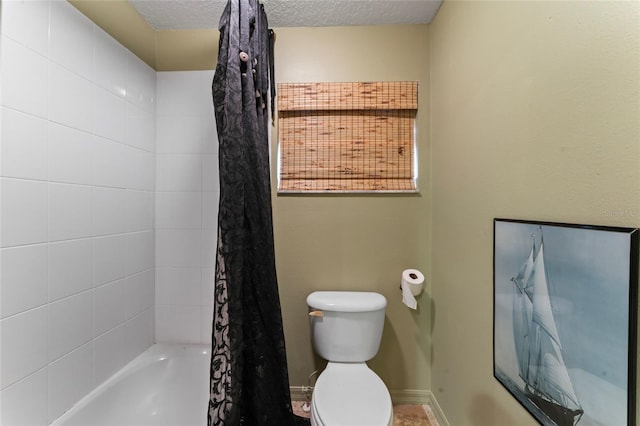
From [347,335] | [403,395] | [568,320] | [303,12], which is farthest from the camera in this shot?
[403,395]

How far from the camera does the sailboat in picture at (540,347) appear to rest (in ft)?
2.66

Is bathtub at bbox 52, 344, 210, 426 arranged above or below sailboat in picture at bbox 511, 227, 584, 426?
below

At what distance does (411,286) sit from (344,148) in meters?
0.91

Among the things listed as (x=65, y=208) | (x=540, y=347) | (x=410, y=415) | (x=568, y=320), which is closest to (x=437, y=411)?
(x=410, y=415)

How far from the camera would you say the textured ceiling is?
1585 mm

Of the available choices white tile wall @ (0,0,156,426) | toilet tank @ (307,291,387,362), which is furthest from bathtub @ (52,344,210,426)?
toilet tank @ (307,291,387,362)

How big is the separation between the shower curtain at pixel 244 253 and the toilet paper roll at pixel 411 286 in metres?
0.73

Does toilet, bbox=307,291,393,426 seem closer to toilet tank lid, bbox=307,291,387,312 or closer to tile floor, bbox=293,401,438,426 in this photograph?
toilet tank lid, bbox=307,291,387,312

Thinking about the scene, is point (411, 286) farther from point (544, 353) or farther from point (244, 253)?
point (244, 253)

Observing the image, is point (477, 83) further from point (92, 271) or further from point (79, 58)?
point (92, 271)

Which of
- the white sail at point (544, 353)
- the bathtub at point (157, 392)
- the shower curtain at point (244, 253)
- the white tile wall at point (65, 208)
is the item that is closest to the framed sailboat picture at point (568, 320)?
the white sail at point (544, 353)

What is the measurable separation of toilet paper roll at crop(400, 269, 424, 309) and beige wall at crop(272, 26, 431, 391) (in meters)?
0.13

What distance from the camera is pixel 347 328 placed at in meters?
1.55

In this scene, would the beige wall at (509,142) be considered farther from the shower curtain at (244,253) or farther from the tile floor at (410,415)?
the shower curtain at (244,253)
